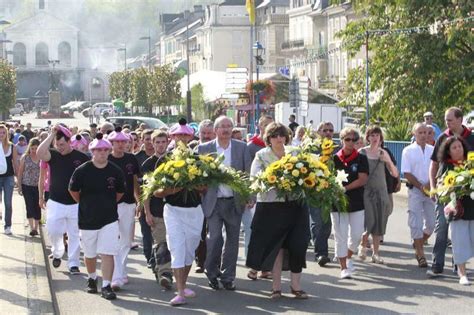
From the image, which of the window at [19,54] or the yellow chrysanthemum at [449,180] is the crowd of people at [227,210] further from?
the window at [19,54]

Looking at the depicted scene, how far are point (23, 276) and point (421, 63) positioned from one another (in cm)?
2004

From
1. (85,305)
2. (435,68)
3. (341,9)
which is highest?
(341,9)

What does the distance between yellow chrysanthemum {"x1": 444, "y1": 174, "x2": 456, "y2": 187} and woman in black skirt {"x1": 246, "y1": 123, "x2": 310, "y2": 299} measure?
1651mm

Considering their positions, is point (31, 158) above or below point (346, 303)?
above

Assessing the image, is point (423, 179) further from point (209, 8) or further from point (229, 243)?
point (209, 8)

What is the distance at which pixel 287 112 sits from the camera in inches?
1992

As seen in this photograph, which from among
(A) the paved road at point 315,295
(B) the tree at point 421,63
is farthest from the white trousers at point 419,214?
(B) the tree at point 421,63

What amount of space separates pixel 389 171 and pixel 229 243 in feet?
10.2

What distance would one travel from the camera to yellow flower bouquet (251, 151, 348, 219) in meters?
12.1

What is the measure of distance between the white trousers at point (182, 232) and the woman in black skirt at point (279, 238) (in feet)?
1.93

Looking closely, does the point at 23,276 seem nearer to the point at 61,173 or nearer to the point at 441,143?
the point at 61,173

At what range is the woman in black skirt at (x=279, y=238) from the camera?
40.1 feet

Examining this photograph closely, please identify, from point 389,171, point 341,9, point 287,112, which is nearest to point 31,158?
point 389,171

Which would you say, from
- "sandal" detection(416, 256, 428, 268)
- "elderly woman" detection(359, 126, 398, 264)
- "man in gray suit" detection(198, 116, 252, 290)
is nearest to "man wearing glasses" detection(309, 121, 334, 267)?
"elderly woman" detection(359, 126, 398, 264)
